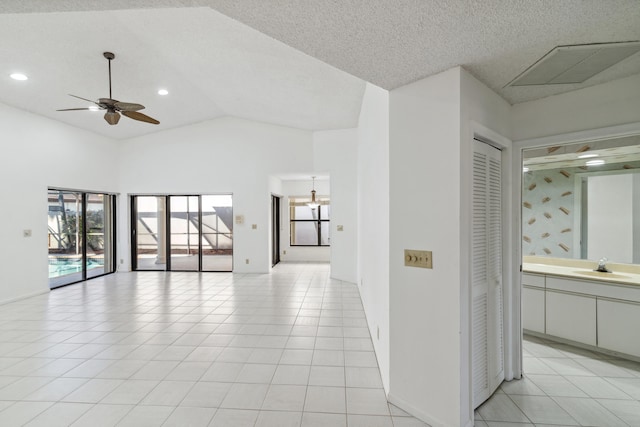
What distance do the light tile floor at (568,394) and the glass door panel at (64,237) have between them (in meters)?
7.62

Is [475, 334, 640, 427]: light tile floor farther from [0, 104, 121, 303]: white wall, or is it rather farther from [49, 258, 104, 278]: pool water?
[49, 258, 104, 278]: pool water

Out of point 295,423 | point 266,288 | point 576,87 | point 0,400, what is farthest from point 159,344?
point 576,87

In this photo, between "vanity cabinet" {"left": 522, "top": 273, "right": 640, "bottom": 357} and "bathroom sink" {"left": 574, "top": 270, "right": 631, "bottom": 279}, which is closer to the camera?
"vanity cabinet" {"left": 522, "top": 273, "right": 640, "bottom": 357}

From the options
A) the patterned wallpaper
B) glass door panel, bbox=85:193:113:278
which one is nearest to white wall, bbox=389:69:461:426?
the patterned wallpaper

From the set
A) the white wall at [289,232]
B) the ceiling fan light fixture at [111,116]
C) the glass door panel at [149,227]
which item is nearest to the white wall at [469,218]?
the ceiling fan light fixture at [111,116]

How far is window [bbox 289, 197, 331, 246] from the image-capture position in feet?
30.8

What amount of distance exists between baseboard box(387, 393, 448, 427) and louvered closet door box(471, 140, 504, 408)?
42 cm

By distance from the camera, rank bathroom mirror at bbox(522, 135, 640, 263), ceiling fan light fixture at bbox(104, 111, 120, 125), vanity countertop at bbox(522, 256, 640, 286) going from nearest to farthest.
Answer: vanity countertop at bbox(522, 256, 640, 286)
bathroom mirror at bbox(522, 135, 640, 263)
ceiling fan light fixture at bbox(104, 111, 120, 125)

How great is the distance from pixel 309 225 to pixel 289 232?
0.72 metres

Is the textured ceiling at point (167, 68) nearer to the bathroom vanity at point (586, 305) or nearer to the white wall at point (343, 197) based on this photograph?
the white wall at point (343, 197)

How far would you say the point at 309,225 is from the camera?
31.2 feet

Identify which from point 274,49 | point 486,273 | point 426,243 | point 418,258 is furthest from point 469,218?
point 274,49

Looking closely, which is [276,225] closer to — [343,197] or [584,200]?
[343,197]

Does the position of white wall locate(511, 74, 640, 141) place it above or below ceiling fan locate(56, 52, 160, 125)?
below
